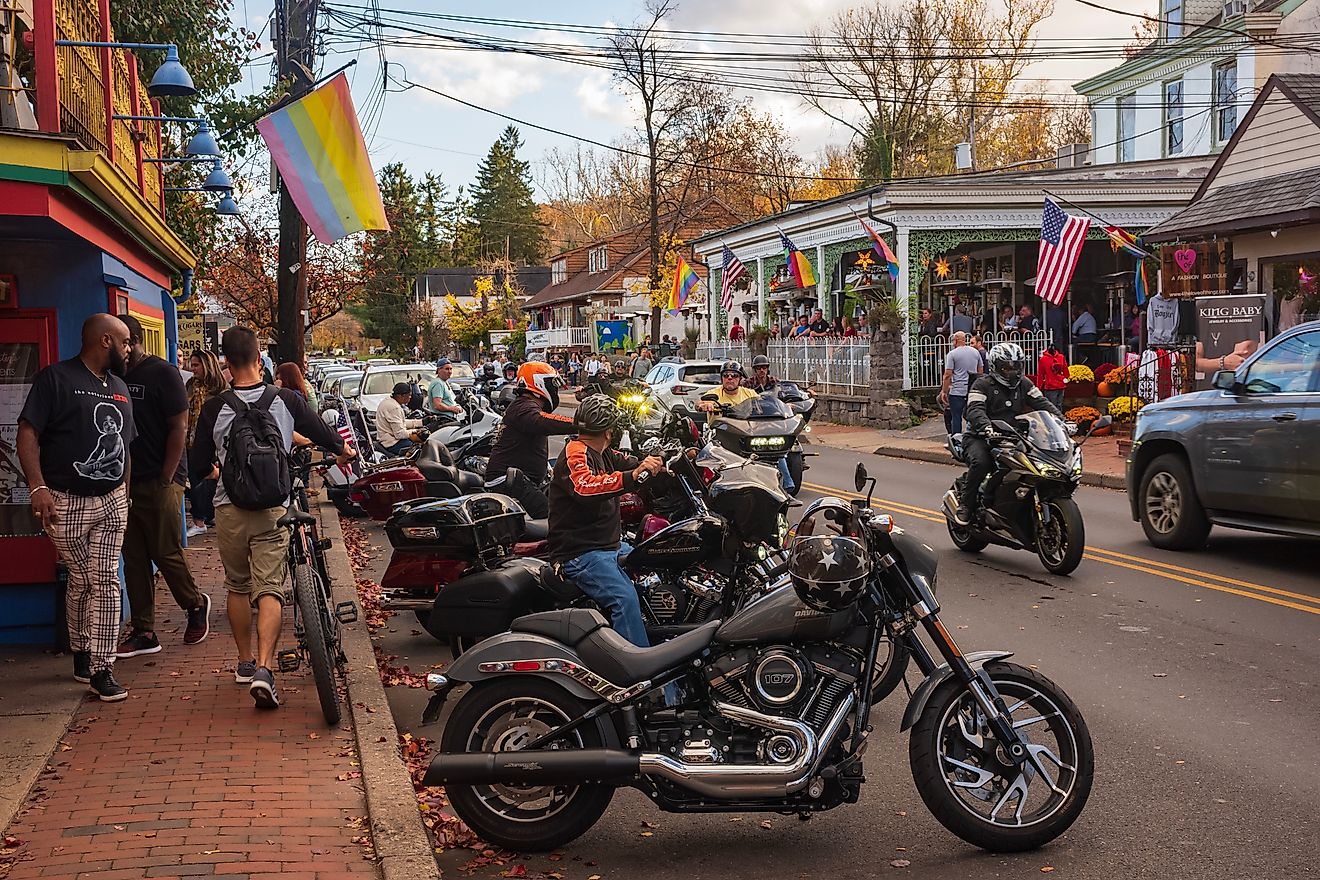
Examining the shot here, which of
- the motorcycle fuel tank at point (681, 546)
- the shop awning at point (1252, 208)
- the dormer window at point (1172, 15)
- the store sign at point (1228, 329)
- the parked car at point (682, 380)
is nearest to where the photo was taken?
the motorcycle fuel tank at point (681, 546)

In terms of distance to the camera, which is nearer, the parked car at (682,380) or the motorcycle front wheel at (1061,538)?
the motorcycle front wheel at (1061,538)

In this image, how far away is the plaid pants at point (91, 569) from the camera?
7148mm

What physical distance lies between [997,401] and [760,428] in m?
2.62

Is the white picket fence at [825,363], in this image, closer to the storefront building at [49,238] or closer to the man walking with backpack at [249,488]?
the storefront building at [49,238]

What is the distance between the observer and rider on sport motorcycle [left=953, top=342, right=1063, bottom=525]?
1141 centimetres

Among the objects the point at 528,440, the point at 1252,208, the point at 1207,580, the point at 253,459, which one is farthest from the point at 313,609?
the point at 1252,208

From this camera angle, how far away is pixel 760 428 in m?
13.4

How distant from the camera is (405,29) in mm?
24969

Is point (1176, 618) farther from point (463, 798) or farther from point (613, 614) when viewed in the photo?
point (463, 798)

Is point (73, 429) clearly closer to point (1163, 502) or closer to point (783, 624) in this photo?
point (783, 624)

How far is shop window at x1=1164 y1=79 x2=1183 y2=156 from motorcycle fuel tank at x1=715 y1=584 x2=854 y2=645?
1425 inches

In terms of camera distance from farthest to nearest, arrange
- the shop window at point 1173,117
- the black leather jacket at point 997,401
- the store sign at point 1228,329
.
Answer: the shop window at point 1173,117 < the store sign at point 1228,329 < the black leather jacket at point 997,401

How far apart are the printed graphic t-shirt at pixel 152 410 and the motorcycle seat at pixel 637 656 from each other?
423 centimetres

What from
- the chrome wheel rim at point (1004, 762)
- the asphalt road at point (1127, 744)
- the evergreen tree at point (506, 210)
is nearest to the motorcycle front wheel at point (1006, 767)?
the chrome wheel rim at point (1004, 762)
